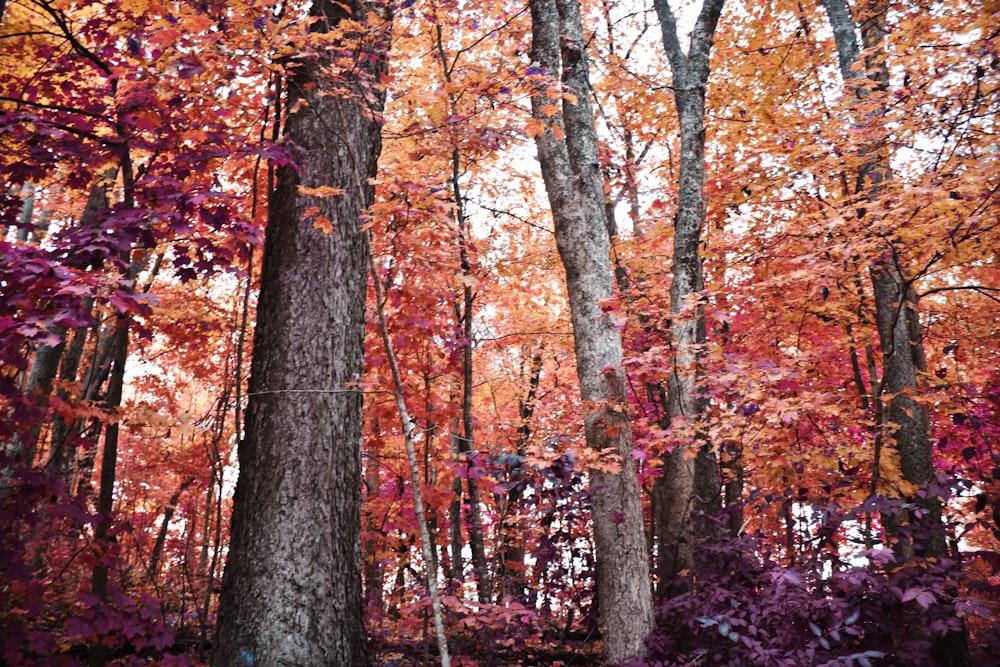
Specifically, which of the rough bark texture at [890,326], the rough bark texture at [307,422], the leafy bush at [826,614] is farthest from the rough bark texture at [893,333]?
the rough bark texture at [307,422]

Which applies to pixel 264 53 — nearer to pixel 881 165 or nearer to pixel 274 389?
pixel 274 389

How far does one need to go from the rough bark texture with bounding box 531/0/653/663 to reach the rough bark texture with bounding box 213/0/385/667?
1.63 metres

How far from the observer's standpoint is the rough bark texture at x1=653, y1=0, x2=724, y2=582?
5.12m

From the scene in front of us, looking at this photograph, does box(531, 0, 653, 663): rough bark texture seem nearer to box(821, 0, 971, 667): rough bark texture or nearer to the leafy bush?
the leafy bush

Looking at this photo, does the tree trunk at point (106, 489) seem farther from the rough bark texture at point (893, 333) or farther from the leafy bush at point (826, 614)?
the rough bark texture at point (893, 333)

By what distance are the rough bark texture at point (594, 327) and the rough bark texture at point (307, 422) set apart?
1.63 meters

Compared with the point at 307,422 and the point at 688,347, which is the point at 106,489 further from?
the point at 688,347

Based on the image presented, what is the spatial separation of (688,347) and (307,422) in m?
2.97

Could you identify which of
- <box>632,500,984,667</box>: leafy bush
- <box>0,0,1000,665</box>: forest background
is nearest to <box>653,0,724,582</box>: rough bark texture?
<box>0,0,1000,665</box>: forest background

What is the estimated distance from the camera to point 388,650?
A: 5801 millimetres

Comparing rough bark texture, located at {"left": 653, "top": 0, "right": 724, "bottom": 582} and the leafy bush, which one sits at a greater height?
rough bark texture, located at {"left": 653, "top": 0, "right": 724, "bottom": 582}

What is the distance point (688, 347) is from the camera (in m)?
4.69

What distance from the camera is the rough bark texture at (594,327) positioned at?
450 centimetres

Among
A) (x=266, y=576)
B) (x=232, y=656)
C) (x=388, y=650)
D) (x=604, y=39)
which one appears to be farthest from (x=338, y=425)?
(x=604, y=39)
